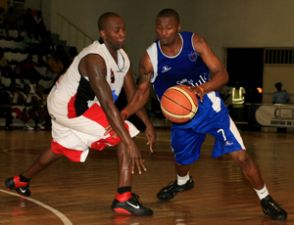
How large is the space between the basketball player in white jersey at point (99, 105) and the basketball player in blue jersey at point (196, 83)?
8.3 inches

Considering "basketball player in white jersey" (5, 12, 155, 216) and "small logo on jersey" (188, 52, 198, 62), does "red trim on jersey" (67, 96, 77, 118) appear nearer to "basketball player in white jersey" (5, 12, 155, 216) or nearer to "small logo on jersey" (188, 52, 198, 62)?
"basketball player in white jersey" (5, 12, 155, 216)

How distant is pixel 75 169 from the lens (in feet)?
29.0

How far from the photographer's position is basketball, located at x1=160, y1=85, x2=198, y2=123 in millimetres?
5328

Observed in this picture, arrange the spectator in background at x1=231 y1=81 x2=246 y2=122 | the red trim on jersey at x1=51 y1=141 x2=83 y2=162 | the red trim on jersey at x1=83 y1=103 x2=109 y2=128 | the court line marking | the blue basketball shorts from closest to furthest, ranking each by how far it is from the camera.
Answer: the court line marking
the blue basketball shorts
the red trim on jersey at x1=83 y1=103 x2=109 y2=128
the red trim on jersey at x1=51 y1=141 x2=83 y2=162
the spectator in background at x1=231 y1=81 x2=246 y2=122

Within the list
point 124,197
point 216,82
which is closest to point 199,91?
point 216,82

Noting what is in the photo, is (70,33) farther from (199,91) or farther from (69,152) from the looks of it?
(199,91)

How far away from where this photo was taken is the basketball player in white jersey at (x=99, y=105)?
17.6ft

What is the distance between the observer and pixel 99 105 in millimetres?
5715

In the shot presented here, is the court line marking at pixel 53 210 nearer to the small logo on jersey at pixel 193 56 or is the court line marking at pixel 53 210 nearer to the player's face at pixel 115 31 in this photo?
the player's face at pixel 115 31

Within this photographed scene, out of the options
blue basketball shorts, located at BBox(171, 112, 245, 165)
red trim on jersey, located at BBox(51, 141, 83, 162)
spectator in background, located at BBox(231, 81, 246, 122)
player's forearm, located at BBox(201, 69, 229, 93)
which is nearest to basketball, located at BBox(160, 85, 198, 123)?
player's forearm, located at BBox(201, 69, 229, 93)

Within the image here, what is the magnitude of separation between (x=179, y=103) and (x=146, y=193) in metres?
1.65

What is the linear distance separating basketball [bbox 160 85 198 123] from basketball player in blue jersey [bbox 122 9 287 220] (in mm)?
71

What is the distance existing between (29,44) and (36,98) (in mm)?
3637

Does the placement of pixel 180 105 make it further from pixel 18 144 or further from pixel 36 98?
pixel 36 98
